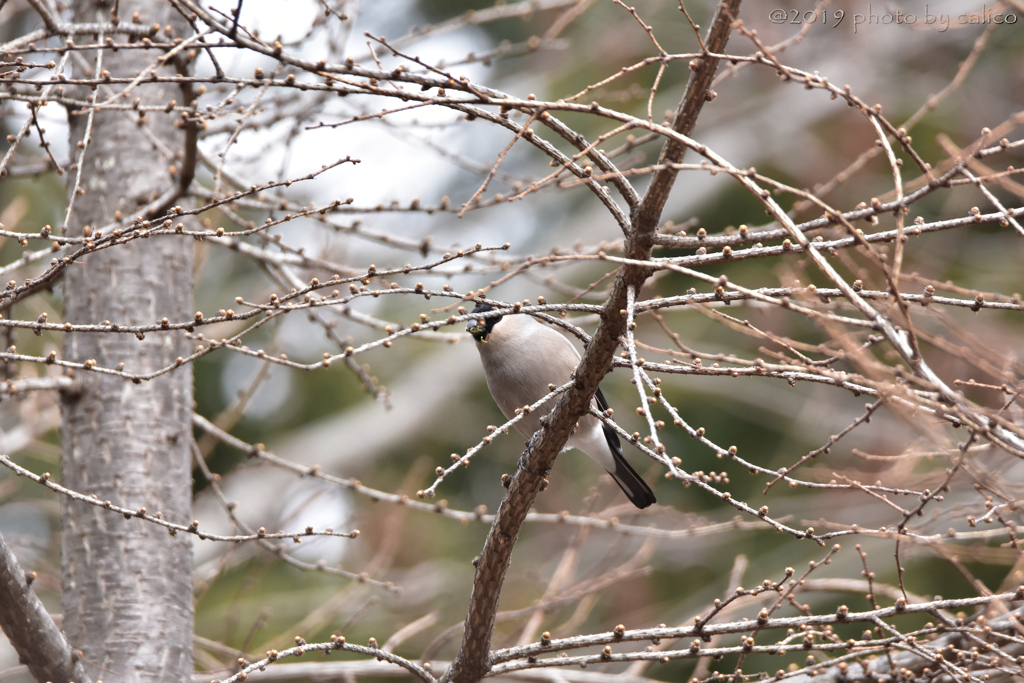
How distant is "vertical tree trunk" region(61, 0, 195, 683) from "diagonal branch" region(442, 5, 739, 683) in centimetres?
115

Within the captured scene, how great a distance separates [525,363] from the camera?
145 inches

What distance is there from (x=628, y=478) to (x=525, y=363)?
0.98 metres

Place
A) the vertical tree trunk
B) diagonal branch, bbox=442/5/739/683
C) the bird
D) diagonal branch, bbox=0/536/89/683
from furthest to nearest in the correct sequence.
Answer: the bird → the vertical tree trunk → diagonal branch, bbox=0/536/89/683 → diagonal branch, bbox=442/5/739/683

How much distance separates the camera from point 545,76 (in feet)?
33.9

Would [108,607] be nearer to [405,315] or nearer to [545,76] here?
[405,315]

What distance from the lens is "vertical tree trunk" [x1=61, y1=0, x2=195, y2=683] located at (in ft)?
9.71

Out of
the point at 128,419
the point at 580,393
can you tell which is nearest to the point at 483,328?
the point at 128,419

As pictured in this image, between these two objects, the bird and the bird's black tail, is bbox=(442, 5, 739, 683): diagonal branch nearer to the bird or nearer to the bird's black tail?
the bird

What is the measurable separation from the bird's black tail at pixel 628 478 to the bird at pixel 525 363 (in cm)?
1

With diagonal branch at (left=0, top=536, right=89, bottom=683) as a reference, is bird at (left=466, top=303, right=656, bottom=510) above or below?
above

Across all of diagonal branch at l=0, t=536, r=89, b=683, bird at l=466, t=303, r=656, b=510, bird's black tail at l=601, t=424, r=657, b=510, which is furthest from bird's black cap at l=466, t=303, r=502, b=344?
diagonal branch at l=0, t=536, r=89, b=683

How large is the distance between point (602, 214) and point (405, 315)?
7.43ft

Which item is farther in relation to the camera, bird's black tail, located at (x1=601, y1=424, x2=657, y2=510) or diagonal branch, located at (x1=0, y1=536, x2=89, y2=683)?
bird's black tail, located at (x1=601, y1=424, x2=657, y2=510)

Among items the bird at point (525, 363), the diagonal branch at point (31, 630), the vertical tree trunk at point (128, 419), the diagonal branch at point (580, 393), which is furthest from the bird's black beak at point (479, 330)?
the diagonal branch at point (31, 630)
